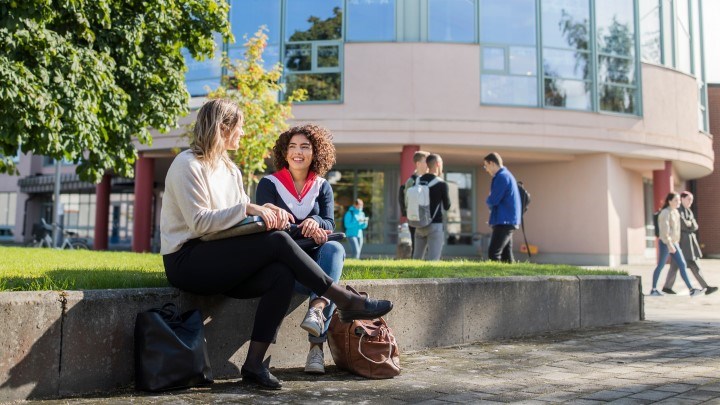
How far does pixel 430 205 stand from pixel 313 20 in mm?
11641

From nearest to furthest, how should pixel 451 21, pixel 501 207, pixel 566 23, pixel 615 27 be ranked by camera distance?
pixel 501 207 → pixel 451 21 → pixel 566 23 → pixel 615 27

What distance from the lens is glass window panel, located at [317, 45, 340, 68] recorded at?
1870cm

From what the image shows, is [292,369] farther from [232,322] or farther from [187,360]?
[187,360]

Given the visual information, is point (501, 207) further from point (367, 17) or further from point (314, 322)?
point (367, 17)

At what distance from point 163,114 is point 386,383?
308 inches

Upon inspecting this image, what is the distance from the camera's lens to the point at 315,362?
13.7ft

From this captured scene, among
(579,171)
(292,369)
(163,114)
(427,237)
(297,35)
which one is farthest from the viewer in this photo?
(579,171)

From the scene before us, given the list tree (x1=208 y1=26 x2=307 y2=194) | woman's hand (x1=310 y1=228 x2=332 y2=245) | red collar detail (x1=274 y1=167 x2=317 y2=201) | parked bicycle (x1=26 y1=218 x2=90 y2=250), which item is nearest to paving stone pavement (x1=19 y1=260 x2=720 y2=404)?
woman's hand (x1=310 y1=228 x2=332 y2=245)

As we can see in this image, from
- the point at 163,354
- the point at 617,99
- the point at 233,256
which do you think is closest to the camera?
the point at 163,354

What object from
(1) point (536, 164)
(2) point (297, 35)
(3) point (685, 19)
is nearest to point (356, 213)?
(2) point (297, 35)

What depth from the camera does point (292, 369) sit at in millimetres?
4426

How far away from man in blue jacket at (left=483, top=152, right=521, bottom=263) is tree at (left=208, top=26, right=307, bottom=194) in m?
6.31

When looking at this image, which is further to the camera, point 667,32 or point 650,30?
point 667,32

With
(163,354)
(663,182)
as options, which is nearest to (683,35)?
(663,182)
